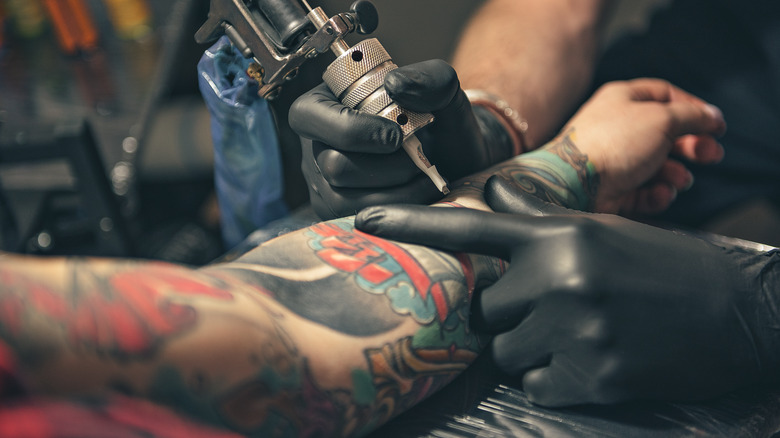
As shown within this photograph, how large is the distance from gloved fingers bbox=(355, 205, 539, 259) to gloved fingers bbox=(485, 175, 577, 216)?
65mm

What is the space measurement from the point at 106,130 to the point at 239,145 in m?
0.67

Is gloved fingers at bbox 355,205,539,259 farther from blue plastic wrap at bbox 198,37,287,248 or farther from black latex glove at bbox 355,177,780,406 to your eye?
blue plastic wrap at bbox 198,37,287,248

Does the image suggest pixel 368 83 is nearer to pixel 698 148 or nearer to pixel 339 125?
pixel 339 125

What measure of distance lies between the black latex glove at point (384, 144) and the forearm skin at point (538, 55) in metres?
0.29

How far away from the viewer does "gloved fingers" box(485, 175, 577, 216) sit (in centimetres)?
69

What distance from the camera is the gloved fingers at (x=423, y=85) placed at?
24.0 inches

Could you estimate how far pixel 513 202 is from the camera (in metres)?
0.70

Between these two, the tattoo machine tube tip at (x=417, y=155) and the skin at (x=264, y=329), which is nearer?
the skin at (x=264, y=329)

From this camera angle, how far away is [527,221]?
62 centimetres

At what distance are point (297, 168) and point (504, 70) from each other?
0.50 meters

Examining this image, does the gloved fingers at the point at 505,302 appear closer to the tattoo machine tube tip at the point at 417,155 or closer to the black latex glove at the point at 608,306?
the black latex glove at the point at 608,306

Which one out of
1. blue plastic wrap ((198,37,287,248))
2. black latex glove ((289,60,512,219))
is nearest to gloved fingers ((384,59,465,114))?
black latex glove ((289,60,512,219))

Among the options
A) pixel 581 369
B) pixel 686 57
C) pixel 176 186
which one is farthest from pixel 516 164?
pixel 176 186

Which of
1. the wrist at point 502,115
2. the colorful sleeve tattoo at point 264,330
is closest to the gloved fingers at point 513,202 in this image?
the colorful sleeve tattoo at point 264,330
